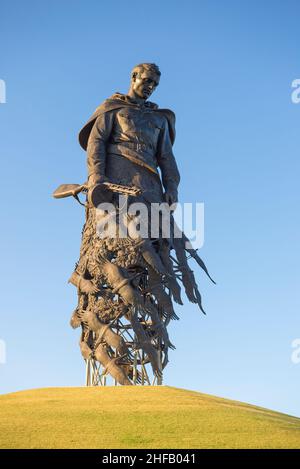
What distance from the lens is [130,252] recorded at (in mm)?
25156

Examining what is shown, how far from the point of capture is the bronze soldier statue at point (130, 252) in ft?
81.4

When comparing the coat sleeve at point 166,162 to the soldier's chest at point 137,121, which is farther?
the coat sleeve at point 166,162

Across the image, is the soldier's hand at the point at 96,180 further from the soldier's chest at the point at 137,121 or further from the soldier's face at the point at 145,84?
the soldier's face at the point at 145,84

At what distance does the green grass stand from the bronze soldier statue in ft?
9.53

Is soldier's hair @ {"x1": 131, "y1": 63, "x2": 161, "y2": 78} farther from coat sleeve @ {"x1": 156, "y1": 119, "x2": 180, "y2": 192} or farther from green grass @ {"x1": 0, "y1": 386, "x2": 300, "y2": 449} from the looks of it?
green grass @ {"x1": 0, "y1": 386, "x2": 300, "y2": 449}

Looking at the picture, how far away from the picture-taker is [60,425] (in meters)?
18.0

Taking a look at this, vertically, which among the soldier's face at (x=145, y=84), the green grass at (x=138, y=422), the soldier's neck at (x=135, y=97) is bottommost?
the green grass at (x=138, y=422)

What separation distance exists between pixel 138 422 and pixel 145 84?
42.1ft

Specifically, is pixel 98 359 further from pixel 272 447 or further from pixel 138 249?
pixel 272 447

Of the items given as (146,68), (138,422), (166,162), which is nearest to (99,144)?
(166,162)

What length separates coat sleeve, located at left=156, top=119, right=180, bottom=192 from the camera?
27500 mm

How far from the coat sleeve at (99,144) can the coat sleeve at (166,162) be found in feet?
6.09

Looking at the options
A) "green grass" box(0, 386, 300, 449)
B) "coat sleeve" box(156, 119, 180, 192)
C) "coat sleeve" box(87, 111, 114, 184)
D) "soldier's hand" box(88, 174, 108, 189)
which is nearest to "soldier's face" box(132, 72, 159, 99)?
"coat sleeve" box(156, 119, 180, 192)

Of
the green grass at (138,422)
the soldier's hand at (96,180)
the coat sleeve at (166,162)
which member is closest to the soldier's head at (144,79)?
the coat sleeve at (166,162)
